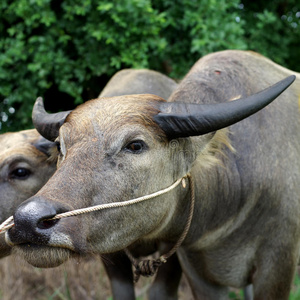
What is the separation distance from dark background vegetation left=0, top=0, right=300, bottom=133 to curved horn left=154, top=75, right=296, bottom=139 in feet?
9.07

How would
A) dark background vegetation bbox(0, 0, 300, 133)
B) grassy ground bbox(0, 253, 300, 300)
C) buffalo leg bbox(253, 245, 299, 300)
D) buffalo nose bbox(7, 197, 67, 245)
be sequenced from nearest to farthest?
1. buffalo nose bbox(7, 197, 67, 245)
2. buffalo leg bbox(253, 245, 299, 300)
3. dark background vegetation bbox(0, 0, 300, 133)
4. grassy ground bbox(0, 253, 300, 300)

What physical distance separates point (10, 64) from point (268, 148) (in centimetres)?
374

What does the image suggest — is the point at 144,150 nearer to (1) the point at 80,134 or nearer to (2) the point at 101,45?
(1) the point at 80,134

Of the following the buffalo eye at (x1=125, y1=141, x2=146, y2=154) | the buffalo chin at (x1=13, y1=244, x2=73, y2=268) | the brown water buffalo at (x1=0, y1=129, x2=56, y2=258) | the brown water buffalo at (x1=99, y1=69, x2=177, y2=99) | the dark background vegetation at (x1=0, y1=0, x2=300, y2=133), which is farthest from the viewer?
the dark background vegetation at (x1=0, y1=0, x2=300, y2=133)

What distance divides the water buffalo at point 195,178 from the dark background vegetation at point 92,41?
180 centimetres

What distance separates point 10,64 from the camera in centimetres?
593

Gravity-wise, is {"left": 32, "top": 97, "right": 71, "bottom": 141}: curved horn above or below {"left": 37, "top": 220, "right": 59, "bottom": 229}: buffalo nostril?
below

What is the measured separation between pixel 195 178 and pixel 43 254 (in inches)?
47.5

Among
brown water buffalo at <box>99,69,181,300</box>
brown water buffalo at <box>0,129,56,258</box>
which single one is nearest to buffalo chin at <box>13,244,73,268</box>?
brown water buffalo at <box>99,69,181,300</box>

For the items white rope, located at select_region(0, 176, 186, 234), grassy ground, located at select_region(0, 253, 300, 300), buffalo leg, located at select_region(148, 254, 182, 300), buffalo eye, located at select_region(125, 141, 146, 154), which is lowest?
grassy ground, located at select_region(0, 253, 300, 300)

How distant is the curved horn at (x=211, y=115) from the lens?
8.81 ft

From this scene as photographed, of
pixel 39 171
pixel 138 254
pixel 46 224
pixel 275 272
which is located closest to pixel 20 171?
pixel 39 171

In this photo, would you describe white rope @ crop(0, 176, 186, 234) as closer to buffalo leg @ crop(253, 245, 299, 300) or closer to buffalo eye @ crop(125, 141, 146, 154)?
buffalo eye @ crop(125, 141, 146, 154)

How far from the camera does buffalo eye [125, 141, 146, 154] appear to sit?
2676 mm
